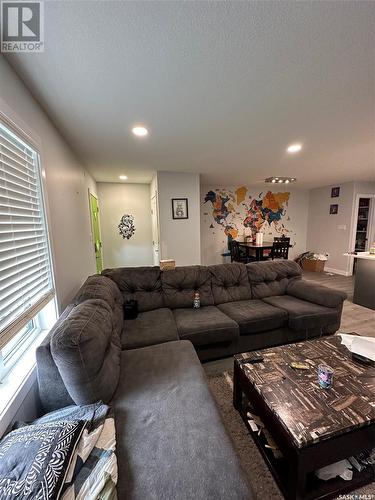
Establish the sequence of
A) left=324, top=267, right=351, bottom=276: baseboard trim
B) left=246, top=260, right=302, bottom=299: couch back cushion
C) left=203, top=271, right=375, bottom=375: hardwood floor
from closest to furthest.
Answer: left=203, top=271, right=375, bottom=375: hardwood floor
left=246, top=260, right=302, bottom=299: couch back cushion
left=324, top=267, right=351, bottom=276: baseboard trim

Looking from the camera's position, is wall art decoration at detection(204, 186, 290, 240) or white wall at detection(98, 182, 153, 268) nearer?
white wall at detection(98, 182, 153, 268)

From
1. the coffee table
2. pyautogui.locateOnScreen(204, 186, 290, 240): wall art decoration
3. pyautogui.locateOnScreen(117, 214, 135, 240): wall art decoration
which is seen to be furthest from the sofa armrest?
pyautogui.locateOnScreen(117, 214, 135, 240): wall art decoration

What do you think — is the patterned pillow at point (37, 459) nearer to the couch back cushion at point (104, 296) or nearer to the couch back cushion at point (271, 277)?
the couch back cushion at point (104, 296)

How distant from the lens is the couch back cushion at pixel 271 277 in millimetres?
2611

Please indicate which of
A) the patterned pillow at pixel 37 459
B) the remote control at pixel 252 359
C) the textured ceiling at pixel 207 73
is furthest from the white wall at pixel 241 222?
the patterned pillow at pixel 37 459

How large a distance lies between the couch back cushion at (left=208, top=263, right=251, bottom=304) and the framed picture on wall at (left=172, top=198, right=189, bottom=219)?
1806 millimetres

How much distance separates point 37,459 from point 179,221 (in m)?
3.67

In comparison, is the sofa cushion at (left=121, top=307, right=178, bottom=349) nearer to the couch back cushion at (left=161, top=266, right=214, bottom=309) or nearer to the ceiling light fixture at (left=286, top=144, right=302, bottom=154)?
the couch back cushion at (left=161, top=266, right=214, bottom=309)

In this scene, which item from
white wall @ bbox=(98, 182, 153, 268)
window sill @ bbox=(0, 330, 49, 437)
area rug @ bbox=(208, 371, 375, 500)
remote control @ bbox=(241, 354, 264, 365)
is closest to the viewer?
window sill @ bbox=(0, 330, 49, 437)

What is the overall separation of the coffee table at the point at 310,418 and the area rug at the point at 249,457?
35 millimetres

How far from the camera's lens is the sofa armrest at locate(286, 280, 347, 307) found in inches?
87.4

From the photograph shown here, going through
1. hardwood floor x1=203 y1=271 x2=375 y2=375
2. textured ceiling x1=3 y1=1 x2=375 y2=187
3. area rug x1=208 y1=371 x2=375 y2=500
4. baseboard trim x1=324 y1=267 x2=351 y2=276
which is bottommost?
area rug x1=208 y1=371 x2=375 y2=500

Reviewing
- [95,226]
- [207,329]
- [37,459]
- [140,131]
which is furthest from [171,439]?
[95,226]

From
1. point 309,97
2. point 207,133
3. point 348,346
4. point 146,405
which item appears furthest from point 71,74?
point 348,346
